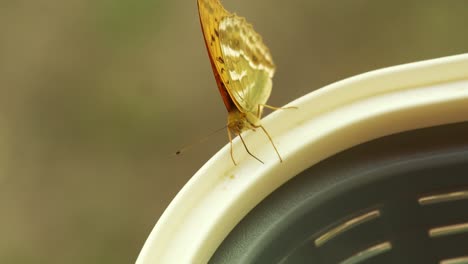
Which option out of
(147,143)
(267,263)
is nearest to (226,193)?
(267,263)

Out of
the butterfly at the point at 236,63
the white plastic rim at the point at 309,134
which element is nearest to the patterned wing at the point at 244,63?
the butterfly at the point at 236,63

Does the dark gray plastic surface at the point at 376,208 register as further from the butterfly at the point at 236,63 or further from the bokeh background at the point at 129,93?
the bokeh background at the point at 129,93

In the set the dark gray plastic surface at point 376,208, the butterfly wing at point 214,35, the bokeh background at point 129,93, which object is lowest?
the dark gray plastic surface at point 376,208

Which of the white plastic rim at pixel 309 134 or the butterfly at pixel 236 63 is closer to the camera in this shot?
the white plastic rim at pixel 309 134

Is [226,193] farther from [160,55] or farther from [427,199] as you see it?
[160,55]

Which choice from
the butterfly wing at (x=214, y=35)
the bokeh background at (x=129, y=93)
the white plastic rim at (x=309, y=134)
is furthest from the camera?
the bokeh background at (x=129, y=93)

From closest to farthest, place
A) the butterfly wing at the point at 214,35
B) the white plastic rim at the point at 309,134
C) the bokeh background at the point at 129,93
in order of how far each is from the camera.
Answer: the white plastic rim at the point at 309,134 → the butterfly wing at the point at 214,35 → the bokeh background at the point at 129,93

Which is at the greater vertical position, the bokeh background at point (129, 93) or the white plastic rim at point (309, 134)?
the bokeh background at point (129, 93)

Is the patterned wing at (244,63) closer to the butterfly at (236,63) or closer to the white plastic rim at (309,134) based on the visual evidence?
the butterfly at (236,63)
